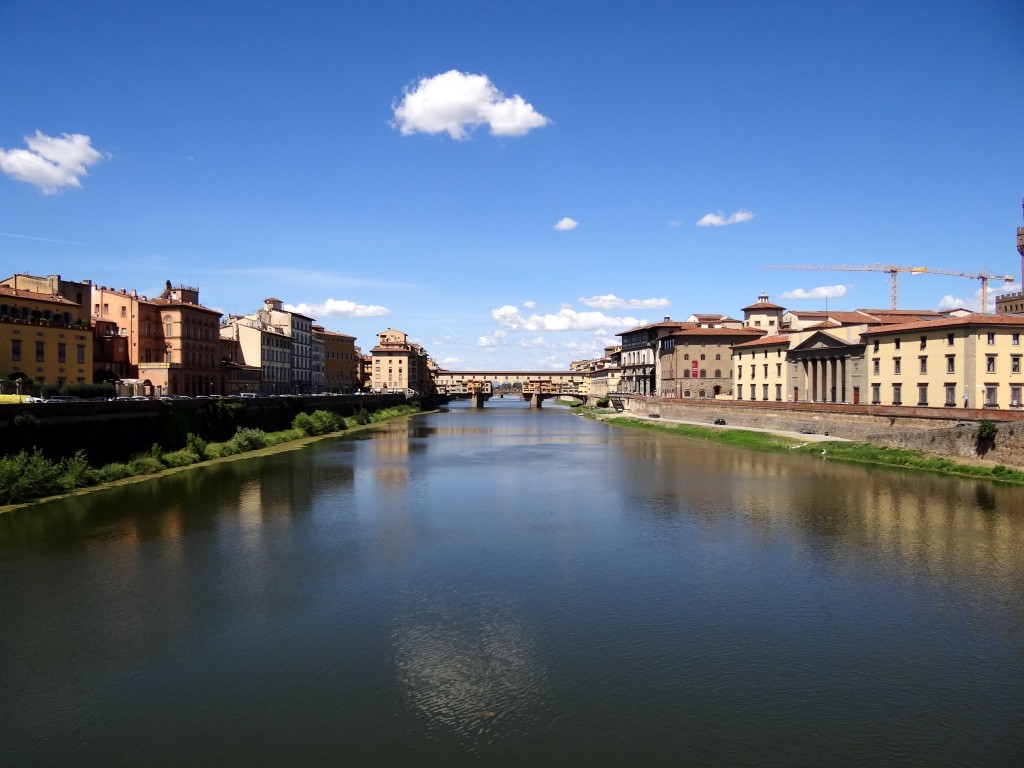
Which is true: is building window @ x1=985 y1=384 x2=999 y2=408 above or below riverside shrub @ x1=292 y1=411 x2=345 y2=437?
above

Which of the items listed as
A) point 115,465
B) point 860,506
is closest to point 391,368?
point 115,465

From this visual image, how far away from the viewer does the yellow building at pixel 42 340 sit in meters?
42.9

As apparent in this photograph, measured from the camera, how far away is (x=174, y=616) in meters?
16.1

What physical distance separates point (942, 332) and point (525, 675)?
45.0 m

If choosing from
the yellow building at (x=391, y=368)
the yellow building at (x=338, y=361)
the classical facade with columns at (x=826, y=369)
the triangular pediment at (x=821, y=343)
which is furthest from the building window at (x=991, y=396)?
the yellow building at (x=391, y=368)

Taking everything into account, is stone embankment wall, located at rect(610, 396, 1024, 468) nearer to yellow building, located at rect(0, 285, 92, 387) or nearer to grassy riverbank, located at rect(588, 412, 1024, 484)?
grassy riverbank, located at rect(588, 412, 1024, 484)

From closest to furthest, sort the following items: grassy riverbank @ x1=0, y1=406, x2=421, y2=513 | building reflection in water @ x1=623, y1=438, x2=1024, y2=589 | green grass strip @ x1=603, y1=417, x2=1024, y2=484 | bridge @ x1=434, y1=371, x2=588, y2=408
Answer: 1. building reflection in water @ x1=623, y1=438, x2=1024, y2=589
2. grassy riverbank @ x1=0, y1=406, x2=421, y2=513
3. green grass strip @ x1=603, y1=417, x2=1024, y2=484
4. bridge @ x1=434, y1=371, x2=588, y2=408

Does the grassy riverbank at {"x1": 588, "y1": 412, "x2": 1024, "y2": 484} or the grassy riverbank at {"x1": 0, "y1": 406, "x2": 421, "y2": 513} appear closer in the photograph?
the grassy riverbank at {"x1": 0, "y1": 406, "x2": 421, "y2": 513}

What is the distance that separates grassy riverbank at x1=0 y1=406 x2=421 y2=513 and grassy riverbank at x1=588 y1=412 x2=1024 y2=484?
120 feet

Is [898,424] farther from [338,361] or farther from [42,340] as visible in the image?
[338,361]

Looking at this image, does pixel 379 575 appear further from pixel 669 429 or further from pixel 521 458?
pixel 669 429

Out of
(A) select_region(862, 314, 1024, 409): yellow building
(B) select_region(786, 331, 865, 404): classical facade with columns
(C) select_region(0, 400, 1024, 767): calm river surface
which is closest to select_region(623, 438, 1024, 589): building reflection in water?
(C) select_region(0, 400, 1024, 767): calm river surface

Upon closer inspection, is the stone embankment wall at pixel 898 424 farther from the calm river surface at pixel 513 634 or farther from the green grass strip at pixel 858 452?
the calm river surface at pixel 513 634

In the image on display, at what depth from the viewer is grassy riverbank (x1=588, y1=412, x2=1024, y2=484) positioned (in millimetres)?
36156
